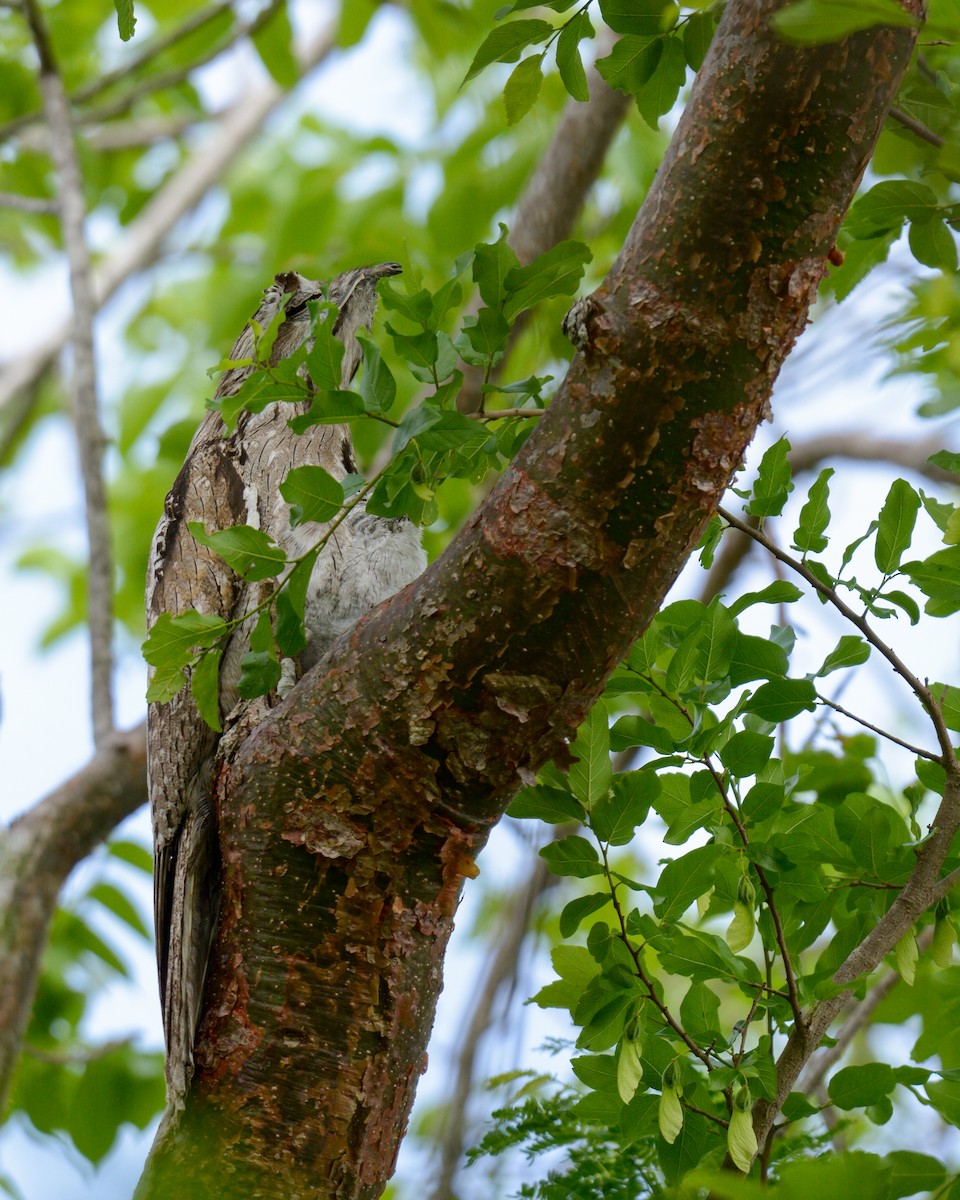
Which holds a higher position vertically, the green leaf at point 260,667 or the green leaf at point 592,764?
the green leaf at point 592,764

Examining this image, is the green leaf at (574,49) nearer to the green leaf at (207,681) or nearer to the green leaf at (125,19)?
the green leaf at (125,19)

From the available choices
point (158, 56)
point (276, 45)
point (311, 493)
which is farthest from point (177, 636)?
point (158, 56)

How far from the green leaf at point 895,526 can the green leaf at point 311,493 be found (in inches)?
26.5

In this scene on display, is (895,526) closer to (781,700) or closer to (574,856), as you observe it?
(781,700)

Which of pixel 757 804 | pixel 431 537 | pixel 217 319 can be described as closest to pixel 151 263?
pixel 217 319

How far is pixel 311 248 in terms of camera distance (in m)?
3.85

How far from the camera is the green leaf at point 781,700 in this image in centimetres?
135

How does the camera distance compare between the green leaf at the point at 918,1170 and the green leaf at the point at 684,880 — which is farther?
the green leaf at the point at 684,880

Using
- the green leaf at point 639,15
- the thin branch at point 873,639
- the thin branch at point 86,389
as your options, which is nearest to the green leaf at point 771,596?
the thin branch at point 873,639

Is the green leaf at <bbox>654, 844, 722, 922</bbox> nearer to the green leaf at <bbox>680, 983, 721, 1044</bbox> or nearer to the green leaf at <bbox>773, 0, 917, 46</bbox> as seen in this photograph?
the green leaf at <bbox>680, 983, 721, 1044</bbox>

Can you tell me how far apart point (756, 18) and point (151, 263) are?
4.63m

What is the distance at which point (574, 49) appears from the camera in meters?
1.49

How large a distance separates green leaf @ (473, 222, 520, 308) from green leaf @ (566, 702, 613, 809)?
20.5 inches

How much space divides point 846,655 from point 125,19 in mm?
1081
